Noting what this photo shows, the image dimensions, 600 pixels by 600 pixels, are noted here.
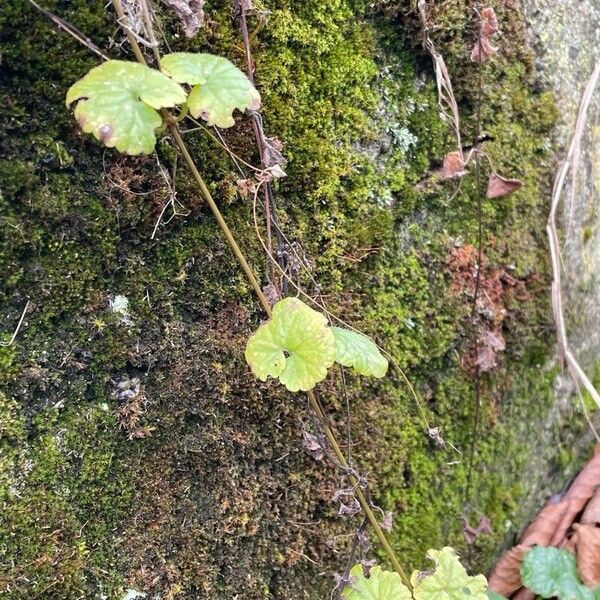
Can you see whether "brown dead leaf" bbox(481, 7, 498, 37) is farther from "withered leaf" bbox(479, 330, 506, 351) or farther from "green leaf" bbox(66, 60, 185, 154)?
"green leaf" bbox(66, 60, 185, 154)

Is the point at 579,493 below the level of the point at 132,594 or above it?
below

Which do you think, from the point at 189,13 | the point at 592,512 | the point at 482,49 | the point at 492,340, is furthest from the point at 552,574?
the point at 189,13

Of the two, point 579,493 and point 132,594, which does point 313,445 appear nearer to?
point 132,594

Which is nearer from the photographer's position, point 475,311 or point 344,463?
point 344,463

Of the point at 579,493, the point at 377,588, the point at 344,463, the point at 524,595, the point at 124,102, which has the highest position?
the point at 124,102

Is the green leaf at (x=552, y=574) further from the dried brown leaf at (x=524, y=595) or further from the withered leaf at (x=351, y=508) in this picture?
the withered leaf at (x=351, y=508)

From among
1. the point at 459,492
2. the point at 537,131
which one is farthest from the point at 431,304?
the point at 537,131

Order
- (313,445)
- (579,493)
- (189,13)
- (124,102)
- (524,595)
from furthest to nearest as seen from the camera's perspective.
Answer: (579,493) < (524,595) < (313,445) < (189,13) < (124,102)

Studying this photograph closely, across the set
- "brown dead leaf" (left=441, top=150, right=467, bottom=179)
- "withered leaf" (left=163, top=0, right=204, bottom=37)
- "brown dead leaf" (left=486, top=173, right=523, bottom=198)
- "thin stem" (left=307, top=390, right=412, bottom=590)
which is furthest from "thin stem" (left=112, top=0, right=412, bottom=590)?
"brown dead leaf" (left=486, top=173, right=523, bottom=198)

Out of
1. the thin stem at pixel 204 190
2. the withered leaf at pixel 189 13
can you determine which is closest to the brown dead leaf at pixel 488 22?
the withered leaf at pixel 189 13
